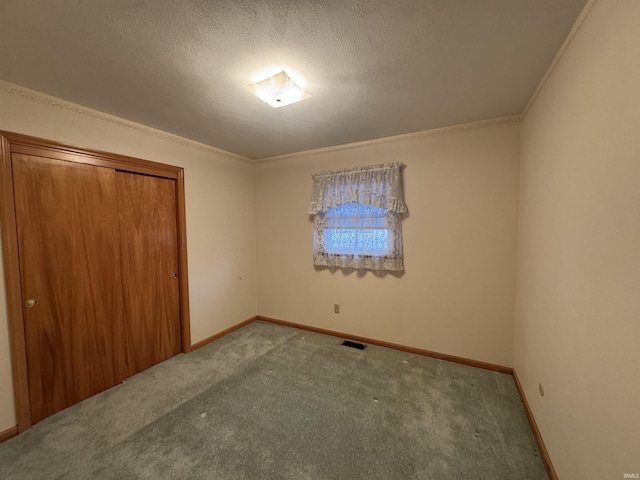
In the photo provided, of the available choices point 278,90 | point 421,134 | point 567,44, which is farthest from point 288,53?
point 421,134

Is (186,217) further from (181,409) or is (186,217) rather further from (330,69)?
(330,69)

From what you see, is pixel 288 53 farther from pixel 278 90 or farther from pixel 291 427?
pixel 291 427

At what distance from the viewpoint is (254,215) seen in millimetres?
3887

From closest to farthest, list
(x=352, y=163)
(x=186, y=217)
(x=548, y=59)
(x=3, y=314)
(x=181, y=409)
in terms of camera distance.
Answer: (x=548, y=59)
(x=3, y=314)
(x=181, y=409)
(x=186, y=217)
(x=352, y=163)

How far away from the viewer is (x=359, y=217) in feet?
10.0

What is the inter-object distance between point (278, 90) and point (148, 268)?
7.12 feet

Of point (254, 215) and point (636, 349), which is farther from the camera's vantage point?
point (254, 215)

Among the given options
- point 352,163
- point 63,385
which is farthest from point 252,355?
point 352,163

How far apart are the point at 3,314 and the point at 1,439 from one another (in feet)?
2.73

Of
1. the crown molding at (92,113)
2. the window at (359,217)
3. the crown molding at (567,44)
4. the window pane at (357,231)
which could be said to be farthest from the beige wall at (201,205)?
the crown molding at (567,44)

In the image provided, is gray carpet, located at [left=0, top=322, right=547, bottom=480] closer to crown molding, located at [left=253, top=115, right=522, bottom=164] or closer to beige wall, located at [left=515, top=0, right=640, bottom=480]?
beige wall, located at [left=515, top=0, right=640, bottom=480]

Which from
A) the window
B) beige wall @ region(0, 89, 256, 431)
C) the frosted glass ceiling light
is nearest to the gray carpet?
beige wall @ region(0, 89, 256, 431)

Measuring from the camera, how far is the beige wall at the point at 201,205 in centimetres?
179

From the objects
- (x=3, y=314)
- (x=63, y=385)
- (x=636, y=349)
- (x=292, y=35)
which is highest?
(x=292, y=35)
